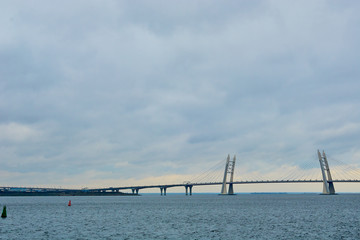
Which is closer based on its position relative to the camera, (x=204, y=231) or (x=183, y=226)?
(x=204, y=231)

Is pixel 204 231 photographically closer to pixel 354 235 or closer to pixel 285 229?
pixel 285 229

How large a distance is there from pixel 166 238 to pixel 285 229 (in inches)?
717

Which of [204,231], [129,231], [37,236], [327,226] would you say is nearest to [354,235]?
[327,226]

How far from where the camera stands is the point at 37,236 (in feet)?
164

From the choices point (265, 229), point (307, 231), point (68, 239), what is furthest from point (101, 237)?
point (307, 231)

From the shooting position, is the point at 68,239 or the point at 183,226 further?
the point at 183,226

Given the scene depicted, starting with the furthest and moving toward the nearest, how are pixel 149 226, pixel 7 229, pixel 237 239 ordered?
pixel 149 226
pixel 7 229
pixel 237 239

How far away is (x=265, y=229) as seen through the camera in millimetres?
57500

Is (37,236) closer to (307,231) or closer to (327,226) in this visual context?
(307,231)

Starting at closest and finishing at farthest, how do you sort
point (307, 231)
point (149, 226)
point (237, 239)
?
point (237, 239)
point (307, 231)
point (149, 226)

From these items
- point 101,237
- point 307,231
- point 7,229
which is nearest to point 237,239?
point 307,231

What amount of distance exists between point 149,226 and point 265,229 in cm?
1698

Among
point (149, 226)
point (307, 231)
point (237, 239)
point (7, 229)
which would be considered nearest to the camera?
point (237, 239)

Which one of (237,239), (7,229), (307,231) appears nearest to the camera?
(237,239)
